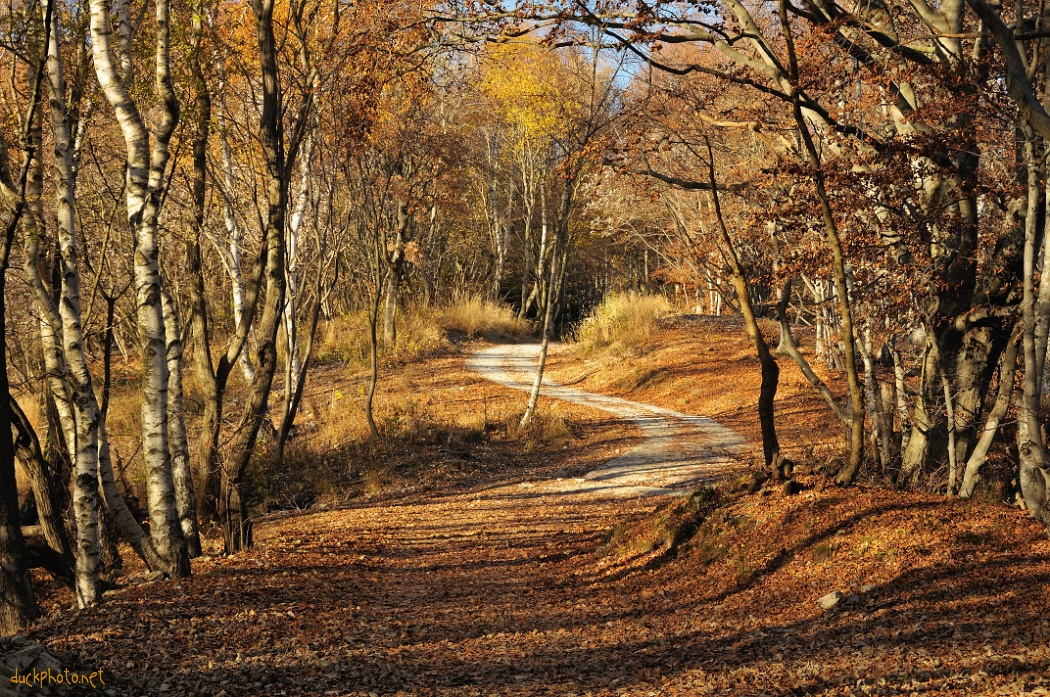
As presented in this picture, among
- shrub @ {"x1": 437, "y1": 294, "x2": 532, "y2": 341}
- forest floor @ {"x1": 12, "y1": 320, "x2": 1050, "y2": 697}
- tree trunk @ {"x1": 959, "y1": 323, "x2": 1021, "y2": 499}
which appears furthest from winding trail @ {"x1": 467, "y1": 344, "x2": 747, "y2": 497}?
shrub @ {"x1": 437, "y1": 294, "x2": 532, "y2": 341}

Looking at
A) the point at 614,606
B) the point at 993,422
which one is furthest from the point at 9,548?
the point at 993,422

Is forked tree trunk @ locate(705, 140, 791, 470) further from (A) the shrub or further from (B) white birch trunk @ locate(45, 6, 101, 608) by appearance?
Answer: (A) the shrub

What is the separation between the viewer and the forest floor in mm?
4672

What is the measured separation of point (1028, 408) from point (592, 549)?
14.6 feet

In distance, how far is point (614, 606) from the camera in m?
6.75

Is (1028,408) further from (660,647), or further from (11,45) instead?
(11,45)

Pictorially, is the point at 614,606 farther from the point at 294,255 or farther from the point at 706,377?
the point at 706,377

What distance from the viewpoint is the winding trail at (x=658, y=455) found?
11445mm

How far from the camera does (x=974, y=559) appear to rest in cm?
555

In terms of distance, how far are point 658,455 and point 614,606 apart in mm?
6529

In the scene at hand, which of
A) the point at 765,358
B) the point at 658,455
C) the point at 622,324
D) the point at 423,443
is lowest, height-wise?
the point at 658,455

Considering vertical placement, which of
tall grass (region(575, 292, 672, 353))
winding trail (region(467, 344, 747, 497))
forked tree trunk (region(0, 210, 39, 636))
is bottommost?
winding trail (region(467, 344, 747, 497))

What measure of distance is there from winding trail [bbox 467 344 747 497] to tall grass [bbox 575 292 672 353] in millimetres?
4319

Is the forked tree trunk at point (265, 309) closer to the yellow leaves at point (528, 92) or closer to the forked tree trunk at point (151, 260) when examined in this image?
the forked tree trunk at point (151, 260)
